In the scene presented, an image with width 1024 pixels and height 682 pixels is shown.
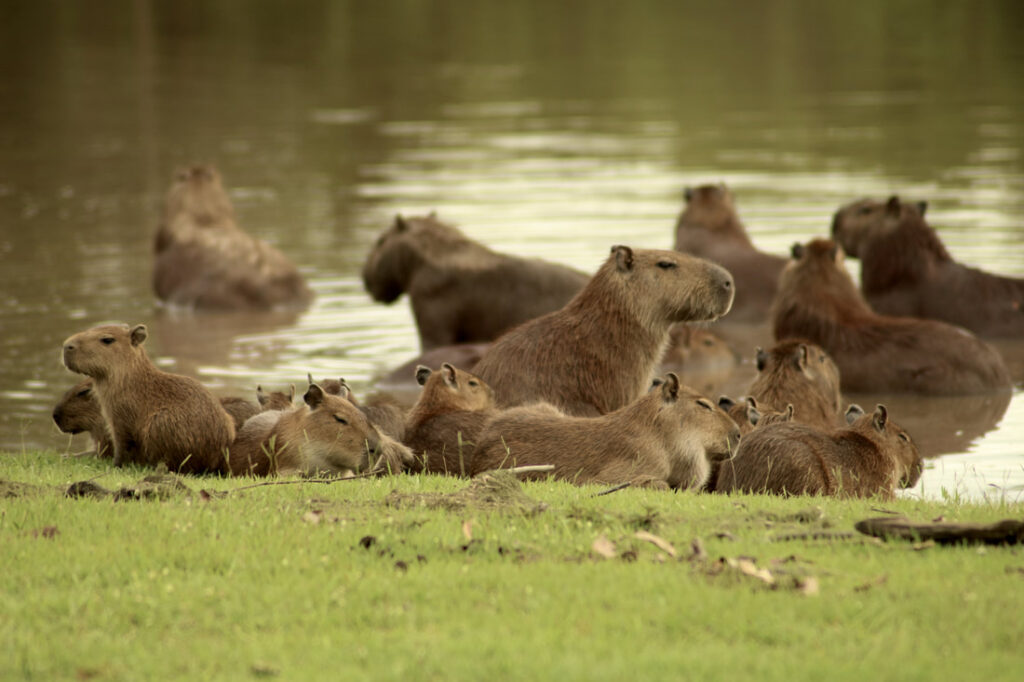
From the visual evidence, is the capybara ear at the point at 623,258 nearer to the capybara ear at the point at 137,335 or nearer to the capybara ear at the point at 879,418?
the capybara ear at the point at 879,418

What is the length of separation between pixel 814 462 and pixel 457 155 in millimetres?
19499

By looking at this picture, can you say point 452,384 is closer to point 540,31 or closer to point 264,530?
point 264,530

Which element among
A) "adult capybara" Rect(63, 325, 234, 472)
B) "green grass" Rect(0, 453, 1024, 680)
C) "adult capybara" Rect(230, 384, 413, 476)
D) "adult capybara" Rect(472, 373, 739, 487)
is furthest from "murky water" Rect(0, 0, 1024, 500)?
"green grass" Rect(0, 453, 1024, 680)

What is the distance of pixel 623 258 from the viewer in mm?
9461

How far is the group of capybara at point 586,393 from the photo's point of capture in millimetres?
7922

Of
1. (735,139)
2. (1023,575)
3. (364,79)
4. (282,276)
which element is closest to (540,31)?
(364,79)

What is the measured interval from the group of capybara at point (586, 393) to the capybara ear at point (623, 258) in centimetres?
1

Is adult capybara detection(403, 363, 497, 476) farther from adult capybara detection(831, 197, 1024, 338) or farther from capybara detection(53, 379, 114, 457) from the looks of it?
adult capybara detection(831, 197, 1024, 338)

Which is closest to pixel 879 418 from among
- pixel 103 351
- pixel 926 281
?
pixel 103 351

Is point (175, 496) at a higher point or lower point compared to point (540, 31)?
lower

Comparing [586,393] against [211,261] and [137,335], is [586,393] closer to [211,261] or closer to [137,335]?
[137,335]

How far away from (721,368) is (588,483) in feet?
20.0

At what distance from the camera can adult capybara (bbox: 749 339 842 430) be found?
9.43 metres

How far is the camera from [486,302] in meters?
13.8
